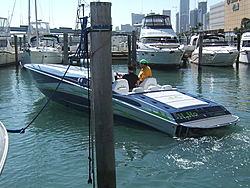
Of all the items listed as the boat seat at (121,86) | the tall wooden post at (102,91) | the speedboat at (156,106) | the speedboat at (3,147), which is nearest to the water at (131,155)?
the speedboat at (156,106)

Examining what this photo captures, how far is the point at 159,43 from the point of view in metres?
27.5

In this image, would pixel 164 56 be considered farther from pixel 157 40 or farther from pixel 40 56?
pixel 40 56

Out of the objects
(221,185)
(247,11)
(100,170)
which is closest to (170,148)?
(221,185)

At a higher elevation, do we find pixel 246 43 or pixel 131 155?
pixel 246 43

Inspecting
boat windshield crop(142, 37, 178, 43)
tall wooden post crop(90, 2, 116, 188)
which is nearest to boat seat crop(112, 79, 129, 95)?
tall wooden post crop(90, 2, 116, 188)

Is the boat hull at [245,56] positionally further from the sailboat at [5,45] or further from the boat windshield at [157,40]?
the sailboat at [5,45]

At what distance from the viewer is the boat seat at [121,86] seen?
30.8 ft

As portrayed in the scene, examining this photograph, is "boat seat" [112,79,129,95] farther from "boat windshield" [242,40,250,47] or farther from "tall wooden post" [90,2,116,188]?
"boat windshield" [242,40,250,47]

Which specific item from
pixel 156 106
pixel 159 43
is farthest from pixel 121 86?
pixel 159 43

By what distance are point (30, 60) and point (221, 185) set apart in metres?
23.0

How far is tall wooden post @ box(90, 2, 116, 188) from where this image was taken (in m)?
4.78

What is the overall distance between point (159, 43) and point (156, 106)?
19.6 m

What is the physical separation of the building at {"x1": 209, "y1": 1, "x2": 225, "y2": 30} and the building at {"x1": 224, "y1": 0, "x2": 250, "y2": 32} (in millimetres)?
21767

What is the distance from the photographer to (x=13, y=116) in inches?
434
